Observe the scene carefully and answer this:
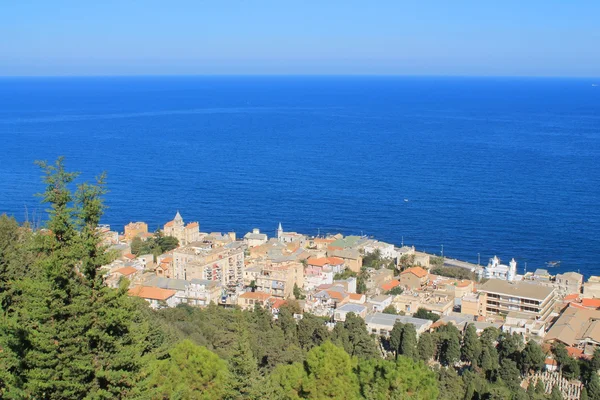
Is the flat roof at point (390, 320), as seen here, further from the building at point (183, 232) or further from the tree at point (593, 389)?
the building at point (183, 232)

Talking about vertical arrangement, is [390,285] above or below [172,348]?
below

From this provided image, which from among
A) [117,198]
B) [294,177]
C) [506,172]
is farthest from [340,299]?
[506,172]

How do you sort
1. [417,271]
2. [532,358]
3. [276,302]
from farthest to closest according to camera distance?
[417,271] → [276,302] → [532,358]

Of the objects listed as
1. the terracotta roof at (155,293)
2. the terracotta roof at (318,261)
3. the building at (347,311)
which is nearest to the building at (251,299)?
the terracotta roof at (155,293)

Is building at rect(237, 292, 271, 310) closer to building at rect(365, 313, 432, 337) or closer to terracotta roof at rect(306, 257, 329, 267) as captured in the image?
terracotta roof at rect(306, 257, 329, 267)

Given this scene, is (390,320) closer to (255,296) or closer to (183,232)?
(255,296)

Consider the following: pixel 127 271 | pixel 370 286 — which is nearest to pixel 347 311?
pixel 370 286
